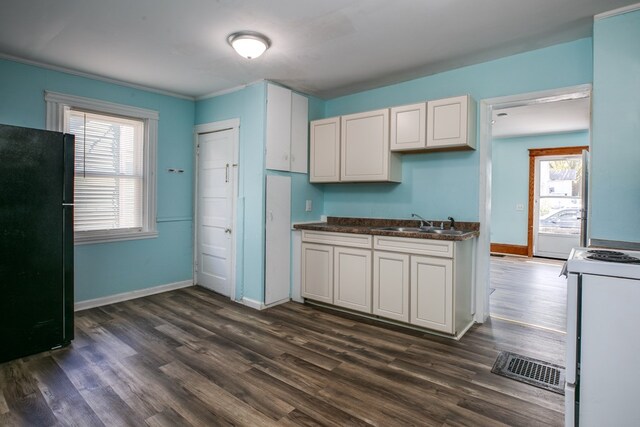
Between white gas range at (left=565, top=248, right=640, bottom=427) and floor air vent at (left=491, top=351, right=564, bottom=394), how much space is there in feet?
2.58

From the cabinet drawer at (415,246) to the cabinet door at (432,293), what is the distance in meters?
0.06

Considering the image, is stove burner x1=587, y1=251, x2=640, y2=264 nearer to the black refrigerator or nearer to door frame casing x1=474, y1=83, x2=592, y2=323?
door frame casing x1=474, y1=83, x2=592, y2=323

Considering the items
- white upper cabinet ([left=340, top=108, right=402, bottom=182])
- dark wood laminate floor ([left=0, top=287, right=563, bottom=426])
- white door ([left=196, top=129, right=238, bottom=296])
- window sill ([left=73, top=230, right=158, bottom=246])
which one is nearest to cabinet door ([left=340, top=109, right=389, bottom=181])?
white upper cabinet ([left=340, top=108, right=402, bottom=182])

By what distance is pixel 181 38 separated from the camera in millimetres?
2838

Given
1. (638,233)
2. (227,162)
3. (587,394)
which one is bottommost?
(587,394)

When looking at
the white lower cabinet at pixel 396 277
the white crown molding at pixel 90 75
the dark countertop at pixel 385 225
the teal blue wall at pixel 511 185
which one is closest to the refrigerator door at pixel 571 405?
the white lower cabinet at pixel 396 277

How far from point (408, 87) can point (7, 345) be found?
4.33 metres

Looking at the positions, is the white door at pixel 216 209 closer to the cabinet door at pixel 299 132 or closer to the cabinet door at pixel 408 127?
the cabinet door at pixel 299 132

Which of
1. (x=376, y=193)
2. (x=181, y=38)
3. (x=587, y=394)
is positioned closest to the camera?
(x=587, y=394)

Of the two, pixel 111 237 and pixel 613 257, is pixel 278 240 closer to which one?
pixel 111 237

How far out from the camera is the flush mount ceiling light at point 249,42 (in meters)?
2.74

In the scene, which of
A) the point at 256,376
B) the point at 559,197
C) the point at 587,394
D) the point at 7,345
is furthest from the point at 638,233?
the point at 559,197

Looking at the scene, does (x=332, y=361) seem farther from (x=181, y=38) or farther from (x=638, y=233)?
(x=181, y=38)

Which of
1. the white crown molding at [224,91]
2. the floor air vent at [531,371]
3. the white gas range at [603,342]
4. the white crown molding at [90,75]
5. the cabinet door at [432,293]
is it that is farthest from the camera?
the white crown molding at [224,91]
